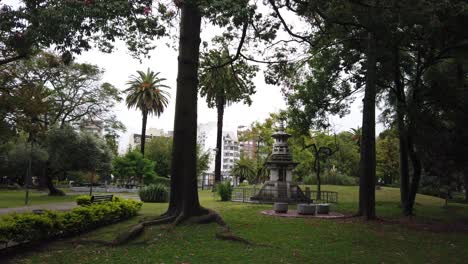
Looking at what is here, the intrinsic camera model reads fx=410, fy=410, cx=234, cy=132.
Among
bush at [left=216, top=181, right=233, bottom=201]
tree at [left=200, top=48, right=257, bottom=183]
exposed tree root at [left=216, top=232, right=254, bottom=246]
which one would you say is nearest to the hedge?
exposed tree root at [left=216, top=232, right=254, bottom=246]

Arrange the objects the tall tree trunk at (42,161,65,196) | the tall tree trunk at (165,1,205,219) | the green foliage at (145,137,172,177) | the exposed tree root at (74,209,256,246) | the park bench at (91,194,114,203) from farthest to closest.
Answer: the green foliage at (145,137,172,177) < the tall tree trunk at (42,161,65,196) < the park bench at (91,194,114,203) < the tall tree trunk at (165,1,205,219) < the exposed tree root at (74,209,256,246)

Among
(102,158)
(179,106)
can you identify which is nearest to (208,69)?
(179,106)

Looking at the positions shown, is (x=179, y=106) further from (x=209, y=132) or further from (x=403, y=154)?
(x=209, y=132)

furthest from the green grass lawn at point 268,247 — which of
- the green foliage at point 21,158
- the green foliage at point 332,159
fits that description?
the green foliage at point 332,159

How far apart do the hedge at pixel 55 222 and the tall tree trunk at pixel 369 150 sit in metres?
9.99

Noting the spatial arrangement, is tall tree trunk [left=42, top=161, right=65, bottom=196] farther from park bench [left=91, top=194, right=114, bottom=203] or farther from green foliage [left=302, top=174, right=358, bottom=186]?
green foliage [left=302, top=174, right=358, bottom=186]

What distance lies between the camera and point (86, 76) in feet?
119

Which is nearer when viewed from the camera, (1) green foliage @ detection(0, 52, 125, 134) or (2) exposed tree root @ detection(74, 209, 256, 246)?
(2) exposed tree root @ detection(74, 209, 256, 246)

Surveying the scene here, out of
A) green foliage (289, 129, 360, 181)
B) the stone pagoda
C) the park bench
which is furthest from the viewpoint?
green foliage (289, 129, 360, 181)

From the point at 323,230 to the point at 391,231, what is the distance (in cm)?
260

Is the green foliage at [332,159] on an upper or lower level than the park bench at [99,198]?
upper

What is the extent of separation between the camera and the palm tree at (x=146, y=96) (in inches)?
2028

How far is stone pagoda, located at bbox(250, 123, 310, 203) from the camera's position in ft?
92.2

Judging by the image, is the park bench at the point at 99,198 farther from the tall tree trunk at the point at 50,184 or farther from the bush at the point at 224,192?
the tall tree trunk at the point at 50,184
